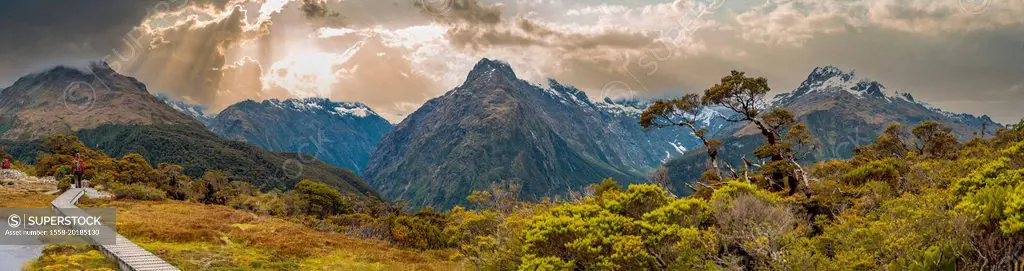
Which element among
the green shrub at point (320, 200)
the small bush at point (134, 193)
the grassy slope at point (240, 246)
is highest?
the small bush at point (134, 193)

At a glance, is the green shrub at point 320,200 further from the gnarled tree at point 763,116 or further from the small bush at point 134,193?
the gnarled tree at point 763,116

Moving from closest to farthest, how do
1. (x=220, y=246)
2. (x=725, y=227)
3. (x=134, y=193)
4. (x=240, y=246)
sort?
(x=725, y=227), (x=220, y=246), (x=240, y=246), (x=134, y=193)

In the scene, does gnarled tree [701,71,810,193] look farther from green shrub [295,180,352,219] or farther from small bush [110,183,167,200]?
green shrub [295,180,352,219]

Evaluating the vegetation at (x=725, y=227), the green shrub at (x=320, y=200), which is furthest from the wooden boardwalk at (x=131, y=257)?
the green shrub at (x=320, y=200)

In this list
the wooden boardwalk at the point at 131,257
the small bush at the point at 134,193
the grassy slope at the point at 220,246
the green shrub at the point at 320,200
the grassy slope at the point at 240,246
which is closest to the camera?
the wooden boardwalk at the point at 131,257

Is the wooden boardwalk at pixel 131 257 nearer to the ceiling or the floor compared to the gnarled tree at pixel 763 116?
nearer to the floor

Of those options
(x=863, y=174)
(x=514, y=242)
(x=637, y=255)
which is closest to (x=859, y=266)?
(x=637, y=255)

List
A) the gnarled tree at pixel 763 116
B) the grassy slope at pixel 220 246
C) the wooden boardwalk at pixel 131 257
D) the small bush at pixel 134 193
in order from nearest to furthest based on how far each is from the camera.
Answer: the wooden boardwalk at pixel 131 257
the grassy slope at pixel 220 246
the gnarled tree at pixel 763 116
the small bush at pixel 134 193

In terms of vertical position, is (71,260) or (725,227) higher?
(71,260)

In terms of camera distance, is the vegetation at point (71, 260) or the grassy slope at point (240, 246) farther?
the grassy slope at point (240, 246)

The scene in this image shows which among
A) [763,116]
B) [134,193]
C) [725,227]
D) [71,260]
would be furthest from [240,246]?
[763,116]

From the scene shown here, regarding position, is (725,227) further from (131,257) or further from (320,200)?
(320,200)

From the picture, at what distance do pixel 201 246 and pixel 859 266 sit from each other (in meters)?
34.1

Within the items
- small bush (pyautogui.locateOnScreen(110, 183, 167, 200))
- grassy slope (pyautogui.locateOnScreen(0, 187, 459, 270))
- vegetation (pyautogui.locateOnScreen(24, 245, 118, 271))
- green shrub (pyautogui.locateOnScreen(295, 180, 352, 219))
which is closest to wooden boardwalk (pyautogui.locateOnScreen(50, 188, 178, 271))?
vegetation (pyautogui.locateOnScreen(24, 245, 118, 271))
